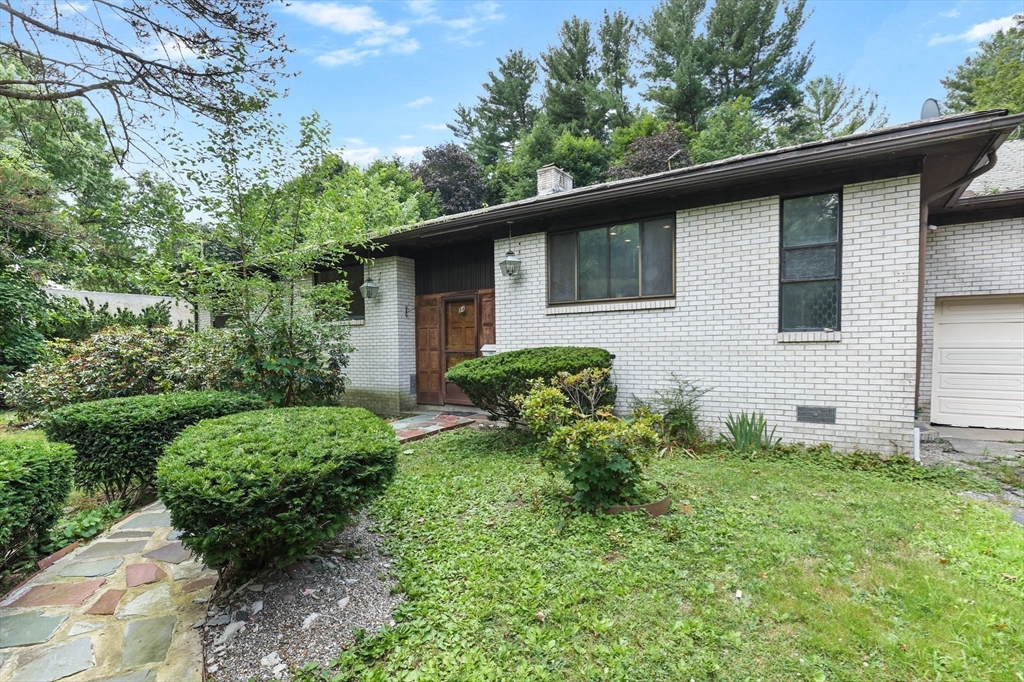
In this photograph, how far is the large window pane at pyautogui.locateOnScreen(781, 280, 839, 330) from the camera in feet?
16.3

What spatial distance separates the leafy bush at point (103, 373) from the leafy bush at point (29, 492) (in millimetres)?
2681

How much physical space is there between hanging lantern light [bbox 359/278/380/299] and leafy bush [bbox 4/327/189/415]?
10.2 ft

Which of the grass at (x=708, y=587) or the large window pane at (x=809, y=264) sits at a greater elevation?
the large window pane at (x=809, y=264)

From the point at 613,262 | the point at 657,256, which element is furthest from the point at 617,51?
the point at 657,256

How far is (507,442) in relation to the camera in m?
5.76

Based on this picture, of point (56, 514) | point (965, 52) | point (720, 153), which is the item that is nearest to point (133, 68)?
point (56, 514)

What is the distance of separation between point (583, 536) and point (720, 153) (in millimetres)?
16781

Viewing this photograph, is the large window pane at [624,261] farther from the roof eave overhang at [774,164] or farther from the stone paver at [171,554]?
the stone paver at [171,554]

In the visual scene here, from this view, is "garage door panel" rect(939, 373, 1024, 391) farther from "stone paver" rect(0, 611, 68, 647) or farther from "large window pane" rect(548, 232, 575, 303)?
"stone paver" rect(0, 611, 68, 647)

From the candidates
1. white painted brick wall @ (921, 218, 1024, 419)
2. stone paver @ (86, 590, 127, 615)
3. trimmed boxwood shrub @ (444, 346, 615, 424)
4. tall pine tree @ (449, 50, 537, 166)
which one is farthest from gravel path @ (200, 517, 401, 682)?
tall pine tree @ (449, 50, 537, 166)

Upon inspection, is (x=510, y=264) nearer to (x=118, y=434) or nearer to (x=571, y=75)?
(x=118, y=434)

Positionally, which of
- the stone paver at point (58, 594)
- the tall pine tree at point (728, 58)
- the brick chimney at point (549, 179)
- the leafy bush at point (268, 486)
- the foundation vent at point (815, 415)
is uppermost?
the tall pine tree at point (728, 58)

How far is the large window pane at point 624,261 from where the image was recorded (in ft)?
20.2

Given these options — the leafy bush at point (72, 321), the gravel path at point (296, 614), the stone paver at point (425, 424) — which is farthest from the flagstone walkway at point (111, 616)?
the leafy bush at point (72, 321)
